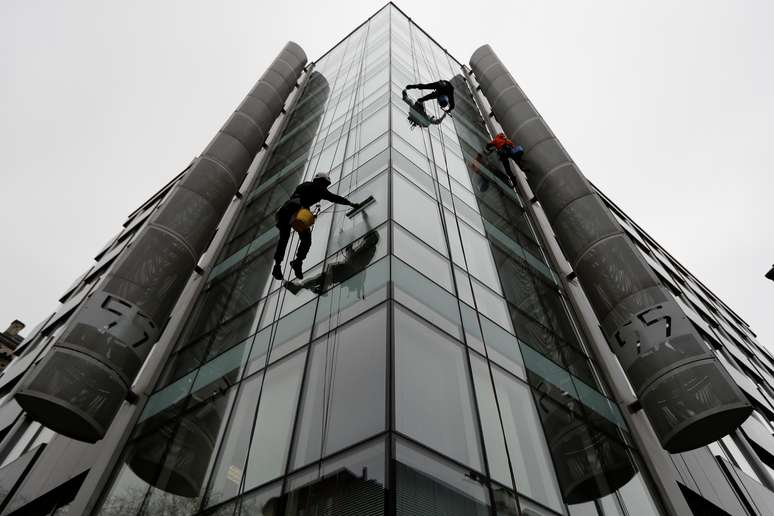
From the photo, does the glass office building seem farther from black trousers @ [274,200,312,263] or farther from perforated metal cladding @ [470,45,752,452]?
perforated metal cladding @ [470,45,752,452]

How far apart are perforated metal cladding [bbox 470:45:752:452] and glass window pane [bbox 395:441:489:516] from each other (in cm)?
657

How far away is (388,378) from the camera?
7.63 meters

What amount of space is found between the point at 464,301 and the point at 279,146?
16277 mm

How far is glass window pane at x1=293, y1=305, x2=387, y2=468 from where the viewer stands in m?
7.41

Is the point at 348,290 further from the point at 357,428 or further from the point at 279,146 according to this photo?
the point at 279,146

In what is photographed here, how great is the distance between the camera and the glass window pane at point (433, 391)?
287 inches

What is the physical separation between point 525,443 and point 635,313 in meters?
6.37

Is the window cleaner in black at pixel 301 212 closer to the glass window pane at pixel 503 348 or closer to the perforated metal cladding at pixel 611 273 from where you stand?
the glass window pane at pixel 503 348

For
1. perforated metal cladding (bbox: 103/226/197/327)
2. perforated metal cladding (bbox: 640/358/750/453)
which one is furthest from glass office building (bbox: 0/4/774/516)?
perforated metal cladding (bbox: 103/226/197/327)

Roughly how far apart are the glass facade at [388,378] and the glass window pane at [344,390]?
3 cm

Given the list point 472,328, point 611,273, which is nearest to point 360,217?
point 472,328

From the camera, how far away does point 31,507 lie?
489 inches

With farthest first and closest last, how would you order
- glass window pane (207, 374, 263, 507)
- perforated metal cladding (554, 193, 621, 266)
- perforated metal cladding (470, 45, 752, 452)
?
perforated metal cladding (554, 193, 621, 266)
perforated metal cladding (470, 45, 752, 452)
glass window pane (207, 374, 263, 507)

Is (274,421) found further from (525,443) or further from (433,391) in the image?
(525,443)
